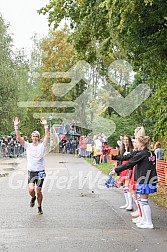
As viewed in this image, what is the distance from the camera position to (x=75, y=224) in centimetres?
978

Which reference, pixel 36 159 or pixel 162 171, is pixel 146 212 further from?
pixel 162 171

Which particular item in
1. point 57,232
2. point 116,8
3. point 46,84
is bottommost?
point 57,232

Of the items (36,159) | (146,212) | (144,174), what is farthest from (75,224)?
(36,159)

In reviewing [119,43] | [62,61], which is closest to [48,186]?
[119,43]

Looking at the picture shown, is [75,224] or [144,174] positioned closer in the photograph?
[144,174]

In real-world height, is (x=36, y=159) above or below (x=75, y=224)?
above

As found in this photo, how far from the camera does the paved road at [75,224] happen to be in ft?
26.0

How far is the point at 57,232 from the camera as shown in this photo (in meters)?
8.99

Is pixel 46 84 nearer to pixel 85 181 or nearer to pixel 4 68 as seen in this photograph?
pixel 4 68

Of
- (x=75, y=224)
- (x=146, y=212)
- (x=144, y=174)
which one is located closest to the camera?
(x=146, y=212)

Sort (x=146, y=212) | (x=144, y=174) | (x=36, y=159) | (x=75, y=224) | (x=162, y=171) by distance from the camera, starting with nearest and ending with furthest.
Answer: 1. (x=146, y=212)
2. (x=144, y=174)
3. (x=75, y=224)
4. (x=36, y=159)
5. (x=162, y=171)

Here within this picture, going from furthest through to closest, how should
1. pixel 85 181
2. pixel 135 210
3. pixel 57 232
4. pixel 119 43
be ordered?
pixel 85 181 < pixel 119 43 < pixel 135 210 < pixel 57 232

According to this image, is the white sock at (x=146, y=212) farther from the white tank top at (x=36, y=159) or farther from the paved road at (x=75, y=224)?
the white tank top at (x=36, y=159)

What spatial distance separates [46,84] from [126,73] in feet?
27.7
